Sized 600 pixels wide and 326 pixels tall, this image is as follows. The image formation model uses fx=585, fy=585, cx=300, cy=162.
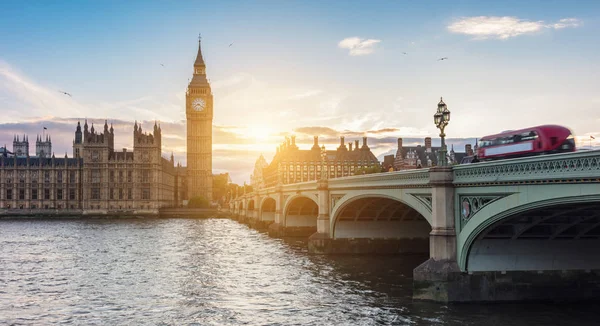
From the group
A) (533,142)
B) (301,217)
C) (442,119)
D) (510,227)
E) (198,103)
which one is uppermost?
(198,103)

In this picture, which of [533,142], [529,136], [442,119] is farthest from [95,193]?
[533,142]

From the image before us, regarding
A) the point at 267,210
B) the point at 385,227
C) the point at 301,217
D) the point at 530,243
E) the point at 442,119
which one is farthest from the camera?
the point at 267,210

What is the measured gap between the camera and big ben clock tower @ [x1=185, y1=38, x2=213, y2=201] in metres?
164

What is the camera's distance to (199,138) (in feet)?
550

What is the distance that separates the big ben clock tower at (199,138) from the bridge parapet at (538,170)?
475ft

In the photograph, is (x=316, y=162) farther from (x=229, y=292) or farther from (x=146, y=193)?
(x=229, y=292)

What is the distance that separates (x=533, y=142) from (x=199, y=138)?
148 metres

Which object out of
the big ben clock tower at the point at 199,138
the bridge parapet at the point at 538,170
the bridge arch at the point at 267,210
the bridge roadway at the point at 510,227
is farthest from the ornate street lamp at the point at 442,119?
the big ben clock tower at the point at 199,138

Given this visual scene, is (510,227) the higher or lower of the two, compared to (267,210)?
higher

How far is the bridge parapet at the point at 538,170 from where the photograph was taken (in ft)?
52.0

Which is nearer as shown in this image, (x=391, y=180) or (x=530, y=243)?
(x=530, y=243)

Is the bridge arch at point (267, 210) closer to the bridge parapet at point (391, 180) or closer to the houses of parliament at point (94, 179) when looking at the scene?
the bridge parapet at point (391, 180)

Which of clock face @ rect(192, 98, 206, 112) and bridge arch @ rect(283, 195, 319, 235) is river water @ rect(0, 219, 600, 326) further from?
clock face @ rect(192, 98, 206, 112)

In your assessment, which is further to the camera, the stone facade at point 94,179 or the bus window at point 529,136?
the stone facade at point 94,179
